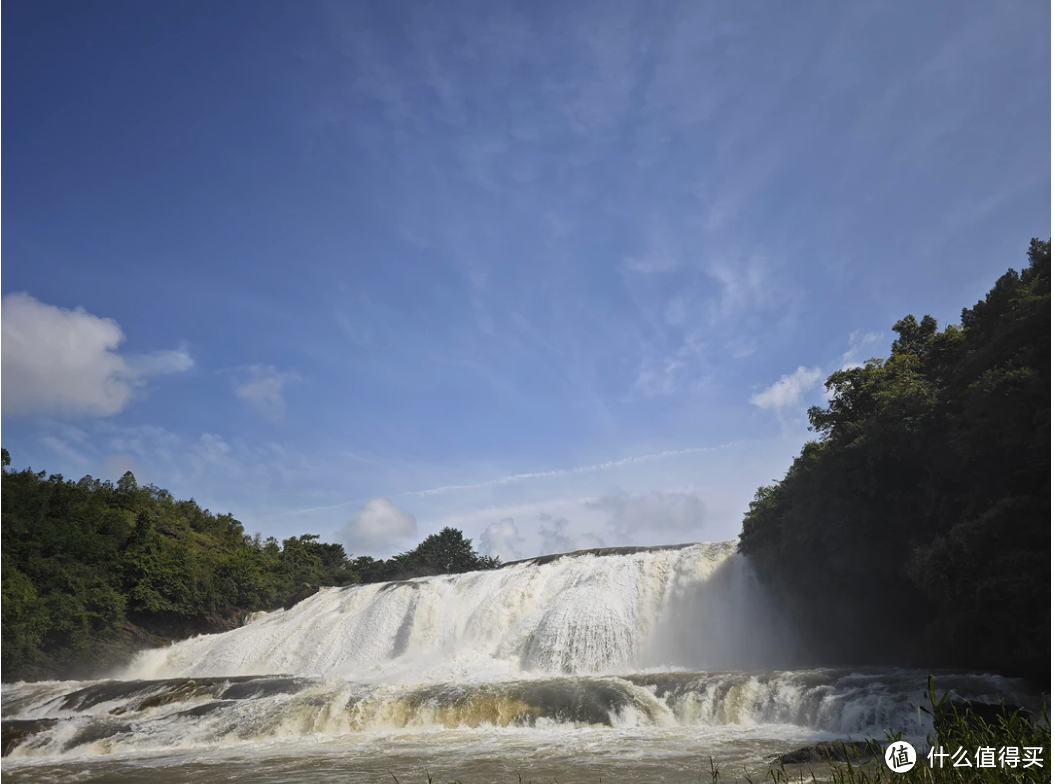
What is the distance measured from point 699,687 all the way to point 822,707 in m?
2.61

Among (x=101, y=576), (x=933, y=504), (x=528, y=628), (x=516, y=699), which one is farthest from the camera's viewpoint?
(x=101, y=576)

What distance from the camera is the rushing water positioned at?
1178cm

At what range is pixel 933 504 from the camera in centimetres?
1678

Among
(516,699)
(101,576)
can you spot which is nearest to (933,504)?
(516,699)

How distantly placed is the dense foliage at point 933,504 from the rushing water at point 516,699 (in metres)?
1.66

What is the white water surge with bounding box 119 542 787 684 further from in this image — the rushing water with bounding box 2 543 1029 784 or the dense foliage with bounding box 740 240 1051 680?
the dense foliage with bounding box 740 240 1051 680

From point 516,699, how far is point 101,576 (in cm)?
2787

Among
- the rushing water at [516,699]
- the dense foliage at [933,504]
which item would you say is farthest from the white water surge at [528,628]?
the dense foliage at [933,504]

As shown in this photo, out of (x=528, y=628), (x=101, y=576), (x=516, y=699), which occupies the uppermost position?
(x=101, y=576)

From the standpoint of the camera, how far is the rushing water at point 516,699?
11781 millimetres

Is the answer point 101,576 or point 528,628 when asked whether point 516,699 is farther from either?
point 101,576

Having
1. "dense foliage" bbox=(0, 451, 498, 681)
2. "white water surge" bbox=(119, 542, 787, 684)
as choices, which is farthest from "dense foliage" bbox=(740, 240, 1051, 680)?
"dense foliage" bbox=(0, 451, 498, 681)

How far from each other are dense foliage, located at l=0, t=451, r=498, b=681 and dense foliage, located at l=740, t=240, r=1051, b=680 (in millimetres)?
27199

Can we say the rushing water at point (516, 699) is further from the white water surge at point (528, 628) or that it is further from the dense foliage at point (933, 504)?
the dense foliage at point (933, 504)
